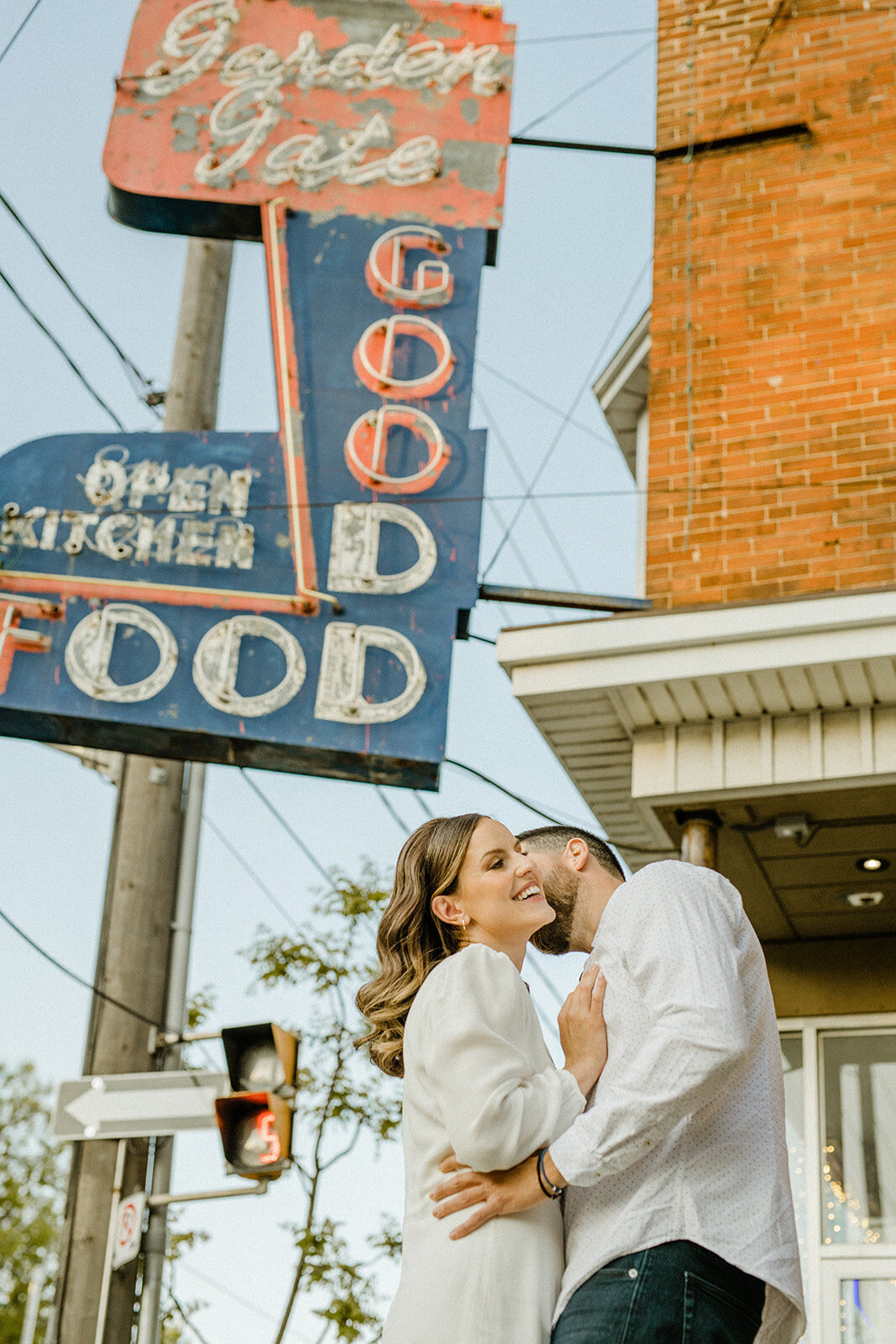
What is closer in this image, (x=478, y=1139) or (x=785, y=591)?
(x=478, y=1139)

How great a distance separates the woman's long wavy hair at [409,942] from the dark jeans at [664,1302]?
699mm

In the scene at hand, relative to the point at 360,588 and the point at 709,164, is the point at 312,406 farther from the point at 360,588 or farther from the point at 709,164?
the point at 709,164

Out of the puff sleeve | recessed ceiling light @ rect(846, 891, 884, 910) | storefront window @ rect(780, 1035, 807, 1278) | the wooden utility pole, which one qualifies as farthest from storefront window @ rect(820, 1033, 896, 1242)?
the puff sleeve

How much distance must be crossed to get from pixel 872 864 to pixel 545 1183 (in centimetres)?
530

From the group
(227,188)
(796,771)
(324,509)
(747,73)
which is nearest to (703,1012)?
(796,771)

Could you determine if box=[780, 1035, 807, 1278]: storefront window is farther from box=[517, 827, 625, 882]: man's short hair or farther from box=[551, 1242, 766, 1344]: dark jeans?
box=[551, 1242, 766, 1344]: dark jeans

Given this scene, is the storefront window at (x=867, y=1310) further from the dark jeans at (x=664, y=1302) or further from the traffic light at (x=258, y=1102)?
the dark jeans at (x=664, y=1302)

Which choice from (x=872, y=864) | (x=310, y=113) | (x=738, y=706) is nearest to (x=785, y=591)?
(x=738, y=706)

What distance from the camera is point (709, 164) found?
884cm

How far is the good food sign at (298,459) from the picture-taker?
8.67 meters

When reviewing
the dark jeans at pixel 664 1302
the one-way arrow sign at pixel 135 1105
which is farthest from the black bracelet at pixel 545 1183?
the one-way arrow sign at pixel 135 1105

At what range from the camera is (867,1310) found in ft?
24.6

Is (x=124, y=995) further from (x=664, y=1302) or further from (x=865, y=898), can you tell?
Result: (x=664, y=1302)

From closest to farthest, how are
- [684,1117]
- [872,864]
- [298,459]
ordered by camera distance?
[684,1117] < [872,864] < [298,459]
